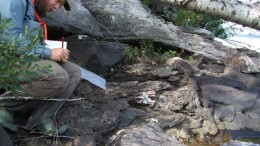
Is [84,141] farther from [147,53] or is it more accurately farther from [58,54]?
[147,53]

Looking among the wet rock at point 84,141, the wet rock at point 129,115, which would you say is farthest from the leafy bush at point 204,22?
the wet rock at point 84,141

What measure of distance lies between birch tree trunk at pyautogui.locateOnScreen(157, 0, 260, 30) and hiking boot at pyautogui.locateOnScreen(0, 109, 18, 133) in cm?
213

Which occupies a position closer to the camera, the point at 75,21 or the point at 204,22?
the point at 75,21

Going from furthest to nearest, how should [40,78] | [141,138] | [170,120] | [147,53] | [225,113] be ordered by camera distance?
[147,53] < [225,113] < [170,120] < [141,138] < [40,78]

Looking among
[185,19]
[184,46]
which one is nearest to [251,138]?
[184,46]

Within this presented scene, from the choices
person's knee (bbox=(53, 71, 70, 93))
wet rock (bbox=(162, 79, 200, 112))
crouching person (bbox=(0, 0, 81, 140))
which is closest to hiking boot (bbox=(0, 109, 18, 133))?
crouching person (bbox=(0, 0, 81, 140))

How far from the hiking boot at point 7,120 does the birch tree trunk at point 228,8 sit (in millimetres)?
2128

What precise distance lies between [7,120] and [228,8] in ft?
8.80

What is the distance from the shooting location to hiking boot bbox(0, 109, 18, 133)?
3.97m

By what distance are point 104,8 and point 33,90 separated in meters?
3.47

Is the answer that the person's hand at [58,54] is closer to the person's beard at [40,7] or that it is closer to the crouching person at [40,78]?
the crouching person at [40,78]

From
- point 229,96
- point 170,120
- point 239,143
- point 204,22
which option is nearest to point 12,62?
point 170,120

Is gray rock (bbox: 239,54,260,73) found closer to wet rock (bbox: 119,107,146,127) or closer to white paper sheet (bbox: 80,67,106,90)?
wet rock (bbox: 119,107,146,127)

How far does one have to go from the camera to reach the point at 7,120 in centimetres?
402
